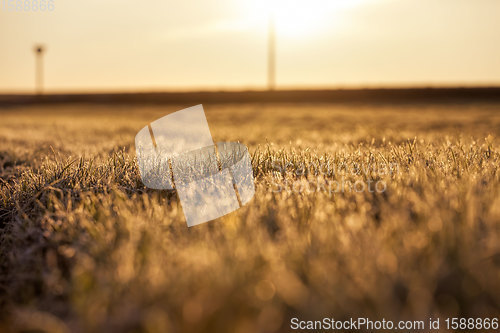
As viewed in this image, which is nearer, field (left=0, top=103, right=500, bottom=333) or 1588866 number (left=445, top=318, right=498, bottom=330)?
field (left=0, top=103, right=500, bottom=333)

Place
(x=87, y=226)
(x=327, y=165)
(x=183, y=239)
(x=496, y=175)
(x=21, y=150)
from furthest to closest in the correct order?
(x=21, y=150)
(x=327, y=165)
(x=496, y=175)
(x=87, y=226)
(x=183, y=239)

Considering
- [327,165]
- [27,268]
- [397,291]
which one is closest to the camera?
[397,291]

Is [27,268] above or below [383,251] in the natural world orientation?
below

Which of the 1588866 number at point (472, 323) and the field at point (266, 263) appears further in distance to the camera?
the 1588866 number at point (472, 323)

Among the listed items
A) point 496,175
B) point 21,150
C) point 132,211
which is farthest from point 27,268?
point 21,150

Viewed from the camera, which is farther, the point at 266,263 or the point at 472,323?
the point at 266,263

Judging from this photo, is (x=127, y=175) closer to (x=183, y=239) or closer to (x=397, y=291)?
(x=183, y=239)

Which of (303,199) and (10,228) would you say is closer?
(303,199)

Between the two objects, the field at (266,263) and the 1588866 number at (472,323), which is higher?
the field at (266,263)

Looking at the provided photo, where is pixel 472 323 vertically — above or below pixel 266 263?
below

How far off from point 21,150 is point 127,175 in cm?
390

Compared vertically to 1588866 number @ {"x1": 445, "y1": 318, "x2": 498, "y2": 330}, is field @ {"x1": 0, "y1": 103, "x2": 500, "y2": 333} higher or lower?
higher

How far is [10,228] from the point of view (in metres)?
2.73

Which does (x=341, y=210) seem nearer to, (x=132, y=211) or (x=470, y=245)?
(x=470, y=245)
